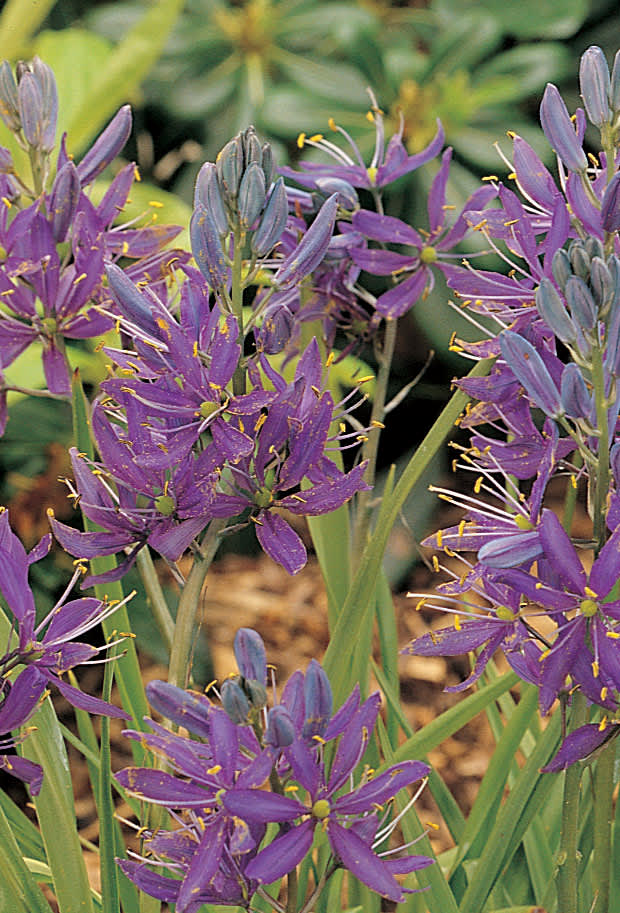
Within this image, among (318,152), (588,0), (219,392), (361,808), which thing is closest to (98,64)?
(318,152)

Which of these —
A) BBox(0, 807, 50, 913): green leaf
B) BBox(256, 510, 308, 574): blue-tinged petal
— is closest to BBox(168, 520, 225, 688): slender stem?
BBox(256, 510, 308, 574): blue-tinged petal

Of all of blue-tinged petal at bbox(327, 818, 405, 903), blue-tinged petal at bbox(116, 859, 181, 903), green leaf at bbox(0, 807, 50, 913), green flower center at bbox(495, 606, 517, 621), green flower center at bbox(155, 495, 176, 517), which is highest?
green flower center at bbox(155, 495, 176, 517)

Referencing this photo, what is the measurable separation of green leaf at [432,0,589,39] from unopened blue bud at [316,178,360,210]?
1425 mm

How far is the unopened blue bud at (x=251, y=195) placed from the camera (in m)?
0.53

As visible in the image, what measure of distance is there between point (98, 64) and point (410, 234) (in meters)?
1.10

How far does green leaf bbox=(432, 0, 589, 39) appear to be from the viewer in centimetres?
194

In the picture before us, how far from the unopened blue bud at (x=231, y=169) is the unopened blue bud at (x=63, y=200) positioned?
0.14 metres

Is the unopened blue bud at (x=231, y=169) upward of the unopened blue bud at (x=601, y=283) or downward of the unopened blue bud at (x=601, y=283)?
upward

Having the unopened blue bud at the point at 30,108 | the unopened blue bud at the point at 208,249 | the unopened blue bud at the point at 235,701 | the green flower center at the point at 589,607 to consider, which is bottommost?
the unopened blue bud at the point at 235,701

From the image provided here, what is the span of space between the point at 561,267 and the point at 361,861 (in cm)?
28

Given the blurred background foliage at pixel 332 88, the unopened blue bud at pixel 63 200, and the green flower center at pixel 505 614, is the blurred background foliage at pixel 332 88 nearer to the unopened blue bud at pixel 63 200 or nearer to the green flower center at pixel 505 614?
the unopened blue bud at pixel 63 200

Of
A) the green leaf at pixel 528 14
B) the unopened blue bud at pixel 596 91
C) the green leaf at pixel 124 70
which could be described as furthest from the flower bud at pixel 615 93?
the green leaf at pixel 528 14

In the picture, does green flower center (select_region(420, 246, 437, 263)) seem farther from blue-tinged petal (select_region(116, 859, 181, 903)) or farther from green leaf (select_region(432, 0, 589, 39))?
green leaf (select_region(432, 0, 589, 39))

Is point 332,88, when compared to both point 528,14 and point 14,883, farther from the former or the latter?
point 14,883
